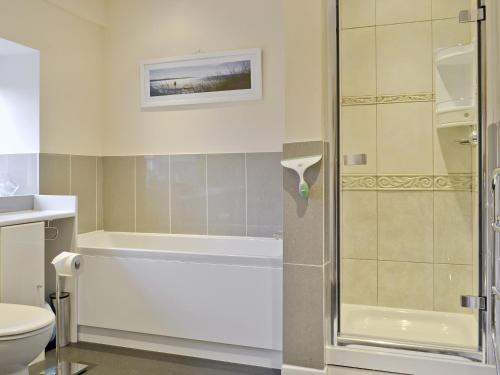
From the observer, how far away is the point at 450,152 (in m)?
2.92

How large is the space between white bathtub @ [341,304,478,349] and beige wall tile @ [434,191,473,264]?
1.24 feet

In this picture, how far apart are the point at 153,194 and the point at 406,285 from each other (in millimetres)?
2173

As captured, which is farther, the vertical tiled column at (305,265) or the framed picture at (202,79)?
the framed picture at (202,79)

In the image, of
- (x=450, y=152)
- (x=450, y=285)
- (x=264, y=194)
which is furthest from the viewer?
(x=264, y=194)

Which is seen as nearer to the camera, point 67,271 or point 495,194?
point 495,194

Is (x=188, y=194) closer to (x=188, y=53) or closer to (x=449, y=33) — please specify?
(x=188, y=53)

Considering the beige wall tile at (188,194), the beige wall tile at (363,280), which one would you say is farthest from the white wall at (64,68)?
the beige wall tile at (363,280)

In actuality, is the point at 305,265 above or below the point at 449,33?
below

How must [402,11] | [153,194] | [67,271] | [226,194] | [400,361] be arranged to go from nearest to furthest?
[400,361]
[67,271]
[402,11]
[226,194]
[153,194]

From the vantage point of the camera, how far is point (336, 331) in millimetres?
2398

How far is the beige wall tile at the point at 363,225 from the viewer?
313 cm

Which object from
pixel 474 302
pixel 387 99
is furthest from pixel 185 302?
pixel 387 99

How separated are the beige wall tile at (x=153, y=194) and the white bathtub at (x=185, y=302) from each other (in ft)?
2.30

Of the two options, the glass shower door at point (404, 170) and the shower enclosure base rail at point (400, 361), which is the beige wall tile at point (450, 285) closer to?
the glass shower door at point (404, 170)
